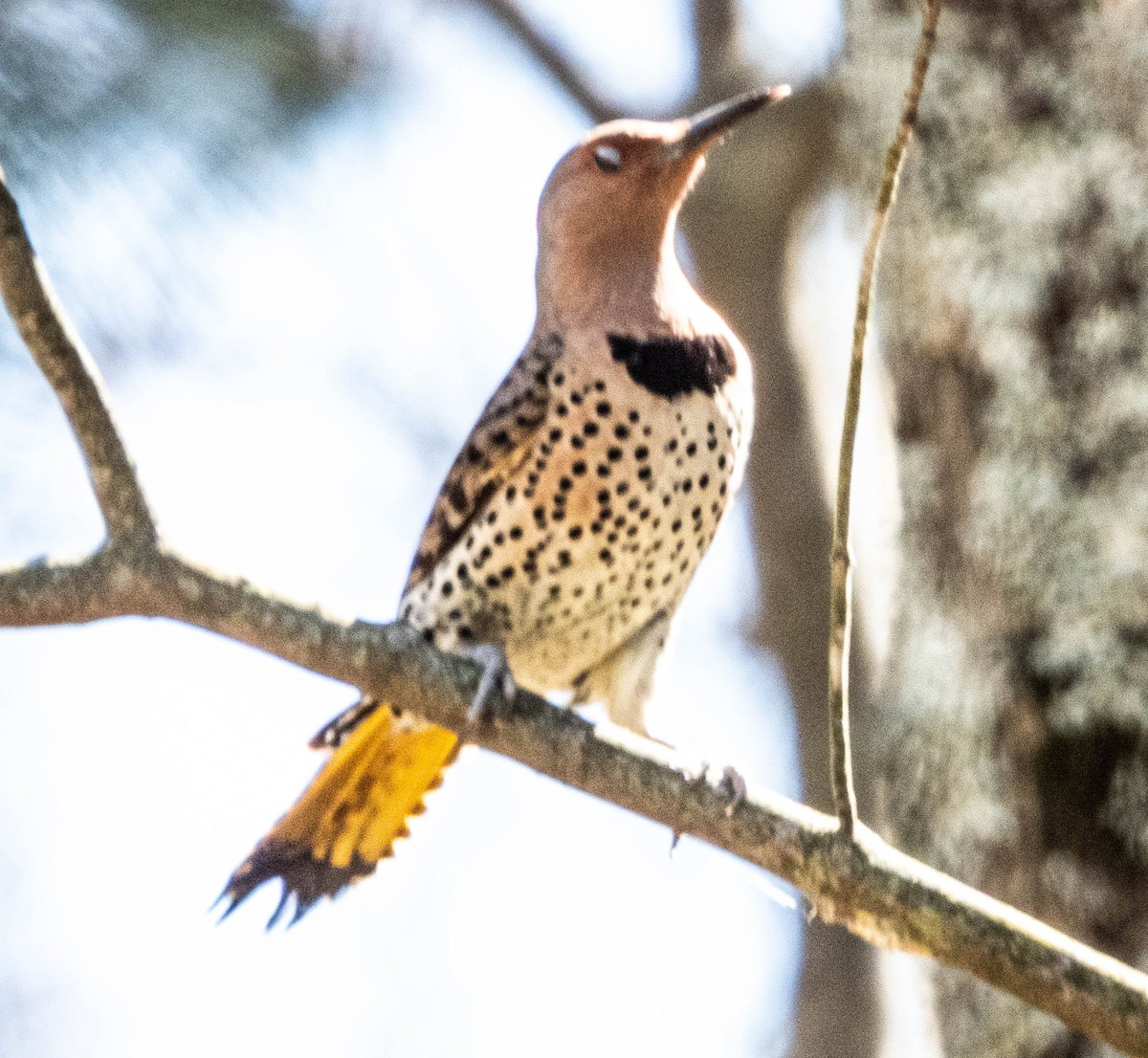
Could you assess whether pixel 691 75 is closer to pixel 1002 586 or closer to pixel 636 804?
pixel 1002 586

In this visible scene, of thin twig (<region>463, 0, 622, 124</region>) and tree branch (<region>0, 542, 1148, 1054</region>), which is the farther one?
thin twig (<region>463, 0, 622, 124</region>)

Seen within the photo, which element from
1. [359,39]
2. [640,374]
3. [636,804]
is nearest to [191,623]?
[636,804]

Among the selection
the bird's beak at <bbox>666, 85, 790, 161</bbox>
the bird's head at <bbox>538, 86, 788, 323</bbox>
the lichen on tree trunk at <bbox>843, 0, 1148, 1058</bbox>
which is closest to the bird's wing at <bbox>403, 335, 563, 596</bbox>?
the bird's head at <bbox>538, 86, 788, 323</bbox>

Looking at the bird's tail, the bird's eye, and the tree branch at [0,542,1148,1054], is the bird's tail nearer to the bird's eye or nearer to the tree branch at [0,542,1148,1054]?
the tree branch at [0,542,1148,1054]

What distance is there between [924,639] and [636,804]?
980 millimetres

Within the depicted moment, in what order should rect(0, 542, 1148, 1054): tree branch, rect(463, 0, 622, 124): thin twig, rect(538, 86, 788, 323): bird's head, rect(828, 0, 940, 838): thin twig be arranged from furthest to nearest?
rect(463, 0, 622, 124): thin twig, rect(538, 86, 788, 323): bird's head, rect(0, 542, 1148, 1054): tree branch, rect(828, 0, 940, 838): thin twig

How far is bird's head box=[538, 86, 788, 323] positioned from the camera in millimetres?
3107

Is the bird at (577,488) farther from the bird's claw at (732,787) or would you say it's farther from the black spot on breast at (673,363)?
the bird's claw at (732,787)

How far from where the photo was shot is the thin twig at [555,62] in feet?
14.4

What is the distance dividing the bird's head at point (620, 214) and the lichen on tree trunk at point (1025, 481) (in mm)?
445

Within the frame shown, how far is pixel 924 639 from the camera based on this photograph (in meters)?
2.89

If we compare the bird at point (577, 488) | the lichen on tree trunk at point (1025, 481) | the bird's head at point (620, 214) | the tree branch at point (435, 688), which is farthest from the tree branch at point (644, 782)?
the bird's head at point (620, 214)

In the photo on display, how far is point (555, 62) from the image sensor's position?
4430 mm

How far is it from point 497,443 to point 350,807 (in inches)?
29.8
